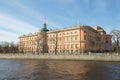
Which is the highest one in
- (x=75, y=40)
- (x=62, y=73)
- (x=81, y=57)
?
(x=75, y=40)

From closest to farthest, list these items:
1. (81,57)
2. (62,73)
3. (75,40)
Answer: (62,73), (81,57), (75,40)

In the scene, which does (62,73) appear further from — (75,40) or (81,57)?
(75,40)

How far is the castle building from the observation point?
100 m

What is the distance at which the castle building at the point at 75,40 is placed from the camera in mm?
100250

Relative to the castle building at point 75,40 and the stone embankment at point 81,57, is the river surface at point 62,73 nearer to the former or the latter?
the stone embankment at point 81,57

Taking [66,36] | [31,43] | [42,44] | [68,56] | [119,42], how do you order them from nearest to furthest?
[68,56] < [119,42] < [66,36] < [42,44] < [31,43]

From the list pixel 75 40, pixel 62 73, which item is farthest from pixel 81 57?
pixel 62 73

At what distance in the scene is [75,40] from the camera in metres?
103

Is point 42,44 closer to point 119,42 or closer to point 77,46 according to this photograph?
point 77,46

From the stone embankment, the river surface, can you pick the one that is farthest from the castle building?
the river surface

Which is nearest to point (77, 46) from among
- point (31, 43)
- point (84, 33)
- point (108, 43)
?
point (84, 33)

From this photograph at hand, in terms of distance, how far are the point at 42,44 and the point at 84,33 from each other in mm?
32547

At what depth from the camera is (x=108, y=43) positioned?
116 metres

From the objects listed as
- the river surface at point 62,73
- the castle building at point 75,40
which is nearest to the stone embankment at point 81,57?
the castle building at point 75,40
